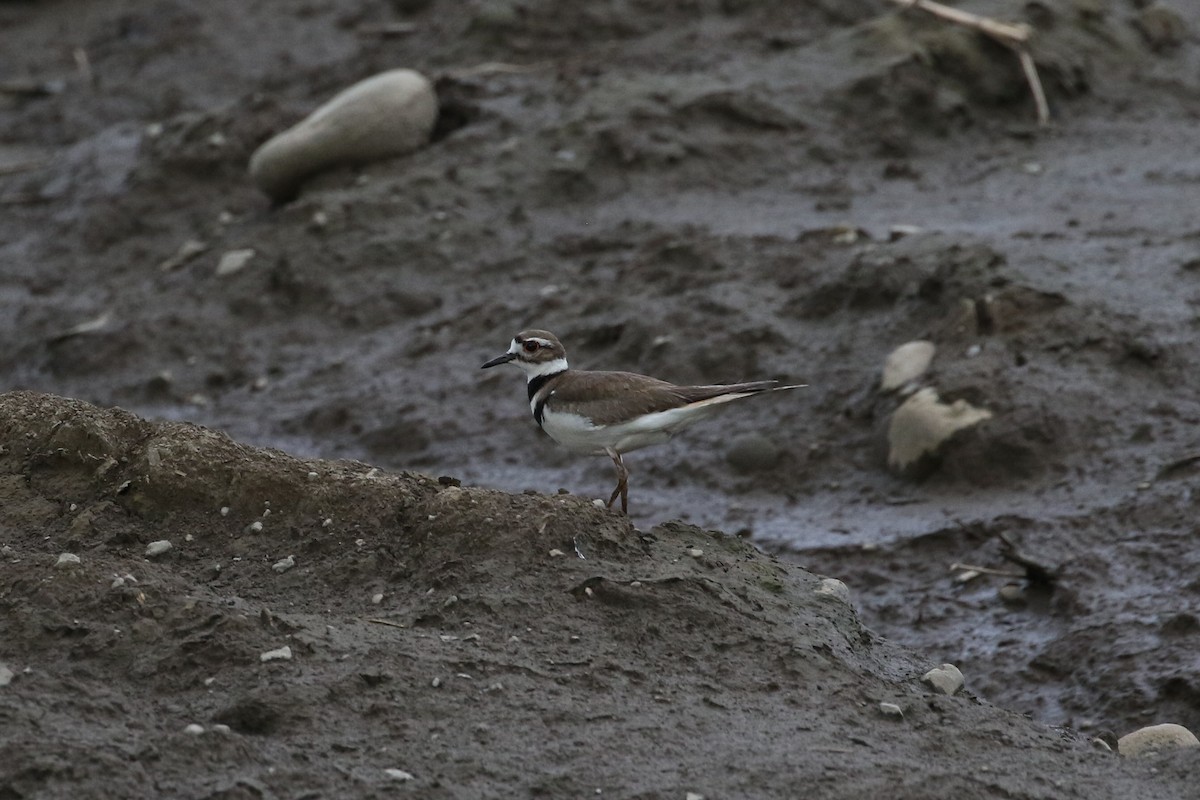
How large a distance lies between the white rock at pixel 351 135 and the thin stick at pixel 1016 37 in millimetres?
3914

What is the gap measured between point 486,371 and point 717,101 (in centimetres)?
326

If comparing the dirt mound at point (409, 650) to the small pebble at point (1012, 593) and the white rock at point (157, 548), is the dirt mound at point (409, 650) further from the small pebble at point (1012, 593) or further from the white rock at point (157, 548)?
the small pebble at point (1012, 593)

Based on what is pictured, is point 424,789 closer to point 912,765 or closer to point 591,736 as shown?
point 591,736

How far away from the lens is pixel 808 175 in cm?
1204

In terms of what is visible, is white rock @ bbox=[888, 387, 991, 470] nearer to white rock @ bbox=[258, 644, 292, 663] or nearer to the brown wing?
the brown wing

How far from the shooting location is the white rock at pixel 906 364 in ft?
29.3

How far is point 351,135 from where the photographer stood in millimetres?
12461

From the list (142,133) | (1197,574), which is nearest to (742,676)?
(1197,574)

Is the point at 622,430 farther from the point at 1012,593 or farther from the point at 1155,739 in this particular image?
the point at 1155,739

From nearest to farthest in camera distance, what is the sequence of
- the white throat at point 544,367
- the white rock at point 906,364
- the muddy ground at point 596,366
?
the muddy ground at point 596,366 < the white throat at point 544,367 < the white rock at point 906,364

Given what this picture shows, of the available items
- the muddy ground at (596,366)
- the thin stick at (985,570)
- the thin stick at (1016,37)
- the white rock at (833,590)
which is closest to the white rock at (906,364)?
the muddy ground at (596,366)

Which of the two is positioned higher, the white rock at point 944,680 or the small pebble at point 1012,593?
the white rock at point 944,680

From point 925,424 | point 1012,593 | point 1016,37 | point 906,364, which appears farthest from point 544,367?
point 1016,37

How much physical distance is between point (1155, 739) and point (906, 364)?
3480 mm
